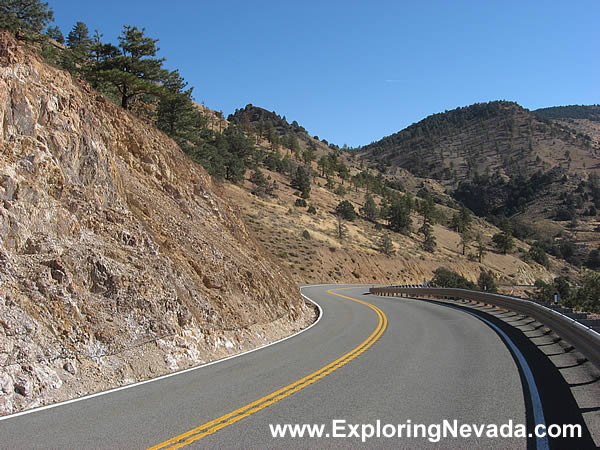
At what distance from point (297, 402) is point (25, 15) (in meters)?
47.3

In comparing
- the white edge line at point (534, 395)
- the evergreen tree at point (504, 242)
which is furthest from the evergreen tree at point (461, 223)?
the white edge line at point (534, 395)

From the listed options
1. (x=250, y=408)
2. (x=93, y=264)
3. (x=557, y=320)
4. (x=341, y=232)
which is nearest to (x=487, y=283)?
(x=341, y=232)

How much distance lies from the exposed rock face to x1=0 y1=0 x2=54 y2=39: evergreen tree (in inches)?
991

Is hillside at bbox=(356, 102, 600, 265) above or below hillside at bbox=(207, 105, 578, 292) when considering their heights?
above

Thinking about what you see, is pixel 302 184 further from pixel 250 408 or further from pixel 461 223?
pixel 250 408

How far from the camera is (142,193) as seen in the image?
16562mm

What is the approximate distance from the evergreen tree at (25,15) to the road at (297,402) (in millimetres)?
36769

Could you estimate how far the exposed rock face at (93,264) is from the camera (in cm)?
852

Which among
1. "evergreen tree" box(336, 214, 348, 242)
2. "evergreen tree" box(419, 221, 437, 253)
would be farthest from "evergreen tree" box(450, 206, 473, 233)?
"evergreen tree" box(336, 214, 348, 242)

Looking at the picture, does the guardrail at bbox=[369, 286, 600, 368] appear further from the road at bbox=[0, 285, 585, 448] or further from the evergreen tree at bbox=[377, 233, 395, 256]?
the evergreen tree at bbox=[377, 233, 395, 256]

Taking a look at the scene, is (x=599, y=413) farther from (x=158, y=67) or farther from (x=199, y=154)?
(x=199, y=154)

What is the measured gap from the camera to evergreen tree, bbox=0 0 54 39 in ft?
119

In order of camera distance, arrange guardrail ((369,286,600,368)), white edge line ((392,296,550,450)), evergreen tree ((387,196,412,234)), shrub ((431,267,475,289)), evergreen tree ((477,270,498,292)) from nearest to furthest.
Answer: white edge line ((392,296,550,450))
guardrail ((369,286,600,368))
shrub ((431,267,475,289))
evergreen tree ((477,270,498,292))
evergreen tree ((387,196,412,234))

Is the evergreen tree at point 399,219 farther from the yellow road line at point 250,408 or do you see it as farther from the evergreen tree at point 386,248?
the yellow road line at point 250,408
